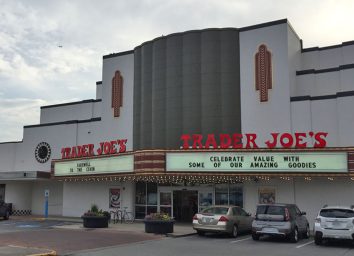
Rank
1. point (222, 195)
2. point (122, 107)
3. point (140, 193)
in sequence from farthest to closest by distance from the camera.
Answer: point (122, 107), point (140, 193), point (222, 195)

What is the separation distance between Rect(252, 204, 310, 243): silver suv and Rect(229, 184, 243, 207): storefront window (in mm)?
8664

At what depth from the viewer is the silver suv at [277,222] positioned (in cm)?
1920

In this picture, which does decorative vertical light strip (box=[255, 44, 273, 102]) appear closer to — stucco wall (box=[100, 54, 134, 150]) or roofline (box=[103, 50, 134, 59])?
stucco wall (box=[100, 54, 134, 150])

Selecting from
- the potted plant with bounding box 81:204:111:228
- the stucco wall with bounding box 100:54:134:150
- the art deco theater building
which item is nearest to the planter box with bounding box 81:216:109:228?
the potted plant with bounding box 81:204:111:228

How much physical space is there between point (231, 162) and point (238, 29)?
33.7 feet

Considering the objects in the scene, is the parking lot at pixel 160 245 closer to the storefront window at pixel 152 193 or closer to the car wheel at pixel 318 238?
the car wheel at pixel 318 238

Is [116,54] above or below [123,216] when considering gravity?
above

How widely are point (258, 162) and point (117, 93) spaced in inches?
574

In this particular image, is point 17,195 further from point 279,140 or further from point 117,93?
point 279,140

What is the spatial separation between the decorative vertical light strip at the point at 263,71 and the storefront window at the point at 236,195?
19.3 ft

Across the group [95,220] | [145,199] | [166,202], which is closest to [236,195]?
[166,202]

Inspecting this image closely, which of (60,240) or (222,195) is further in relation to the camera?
(222,195)

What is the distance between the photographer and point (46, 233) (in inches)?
887

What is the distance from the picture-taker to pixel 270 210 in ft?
65.3
